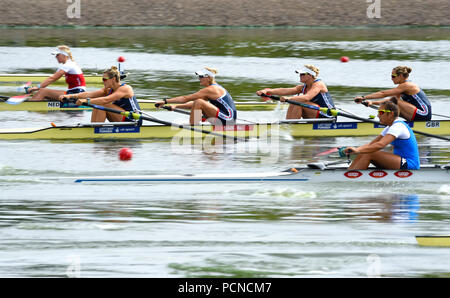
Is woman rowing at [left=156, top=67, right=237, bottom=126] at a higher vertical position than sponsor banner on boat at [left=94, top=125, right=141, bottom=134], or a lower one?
higher

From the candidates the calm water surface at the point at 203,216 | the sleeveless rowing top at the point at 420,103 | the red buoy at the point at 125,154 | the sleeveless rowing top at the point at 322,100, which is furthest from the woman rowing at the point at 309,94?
the red buoy at the point at 125,154

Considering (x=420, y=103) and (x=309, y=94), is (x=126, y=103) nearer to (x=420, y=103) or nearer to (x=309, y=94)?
(x=309, y=94)

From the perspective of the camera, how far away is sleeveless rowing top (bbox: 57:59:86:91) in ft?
59.2

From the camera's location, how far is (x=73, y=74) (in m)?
18.1

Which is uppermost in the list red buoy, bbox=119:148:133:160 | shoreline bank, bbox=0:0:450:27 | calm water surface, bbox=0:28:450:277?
shoreline bank, bbox=0:0:450:27

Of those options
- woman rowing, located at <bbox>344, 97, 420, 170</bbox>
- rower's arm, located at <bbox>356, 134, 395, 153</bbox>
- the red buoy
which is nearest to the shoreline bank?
the red buoy

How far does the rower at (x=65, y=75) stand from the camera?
17.9 metres

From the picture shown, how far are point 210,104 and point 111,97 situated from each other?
178cm

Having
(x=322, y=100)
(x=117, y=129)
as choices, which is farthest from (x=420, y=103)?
(x=117, y=129)

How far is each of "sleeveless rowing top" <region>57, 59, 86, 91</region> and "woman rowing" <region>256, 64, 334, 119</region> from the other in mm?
4182

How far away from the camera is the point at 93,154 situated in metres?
14.4

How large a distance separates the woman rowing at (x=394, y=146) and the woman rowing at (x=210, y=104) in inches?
167

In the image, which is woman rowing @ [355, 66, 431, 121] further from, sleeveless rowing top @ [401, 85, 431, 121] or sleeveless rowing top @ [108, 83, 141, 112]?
sleeveless rowing top @ [108, 83, 141, 112]

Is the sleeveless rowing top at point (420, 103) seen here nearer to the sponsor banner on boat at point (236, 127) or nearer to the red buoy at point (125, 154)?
the sponsor banner on boat at point (236, 127)
